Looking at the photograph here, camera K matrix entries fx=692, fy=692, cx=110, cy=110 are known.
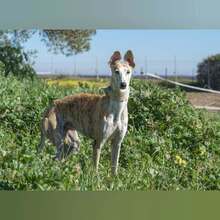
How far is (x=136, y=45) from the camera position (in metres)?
4.44

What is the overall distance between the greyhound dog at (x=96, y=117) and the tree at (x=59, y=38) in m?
0.25

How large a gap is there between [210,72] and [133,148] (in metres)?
0.72

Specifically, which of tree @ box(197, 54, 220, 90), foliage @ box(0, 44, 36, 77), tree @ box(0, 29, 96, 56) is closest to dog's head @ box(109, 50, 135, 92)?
tree @ box(0, 29, 96, 56)

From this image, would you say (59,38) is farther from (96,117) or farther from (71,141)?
(71,141)

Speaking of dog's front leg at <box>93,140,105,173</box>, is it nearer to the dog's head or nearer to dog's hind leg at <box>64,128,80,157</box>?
dog's hind leg at <box>64,128,80,157</box>

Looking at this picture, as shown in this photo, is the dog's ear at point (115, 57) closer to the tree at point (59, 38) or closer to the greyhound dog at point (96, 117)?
the greyhound dog at point (96, 117)

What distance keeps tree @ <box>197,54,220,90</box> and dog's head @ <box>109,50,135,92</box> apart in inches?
19.3

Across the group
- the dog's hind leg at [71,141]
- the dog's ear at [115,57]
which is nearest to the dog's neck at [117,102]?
the dog's ear at [115,57]

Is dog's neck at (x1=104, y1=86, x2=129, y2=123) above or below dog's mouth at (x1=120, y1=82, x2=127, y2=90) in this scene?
below

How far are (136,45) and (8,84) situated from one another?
→ 1.02 metres

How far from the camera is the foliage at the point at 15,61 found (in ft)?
15.2

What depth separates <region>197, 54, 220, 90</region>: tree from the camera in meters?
4.50

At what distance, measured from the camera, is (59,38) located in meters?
4.47
